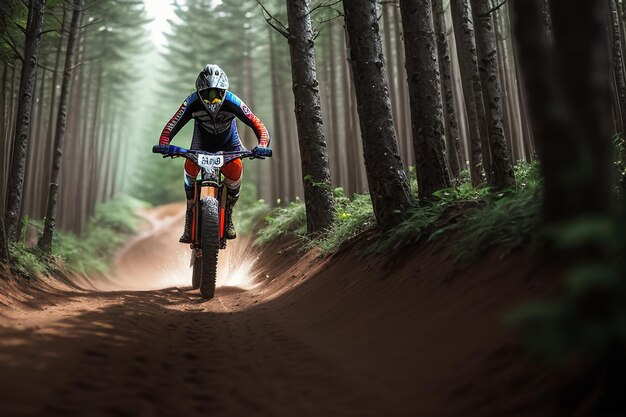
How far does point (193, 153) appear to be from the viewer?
8289 mm

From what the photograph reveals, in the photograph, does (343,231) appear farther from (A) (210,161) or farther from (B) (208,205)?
(A) (210,161)

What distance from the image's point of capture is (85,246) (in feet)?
79.7

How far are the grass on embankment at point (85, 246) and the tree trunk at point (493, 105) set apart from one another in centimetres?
869

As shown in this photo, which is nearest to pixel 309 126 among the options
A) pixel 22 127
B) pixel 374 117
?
pixel 374 117

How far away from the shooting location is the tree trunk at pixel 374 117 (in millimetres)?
7277

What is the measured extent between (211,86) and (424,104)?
3642 millimetres

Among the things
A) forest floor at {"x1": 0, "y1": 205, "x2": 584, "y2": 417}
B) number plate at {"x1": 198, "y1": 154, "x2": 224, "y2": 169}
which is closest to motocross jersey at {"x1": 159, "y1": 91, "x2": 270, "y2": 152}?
number plate at {"x1": 198, "y1": 154, "x2": 224, "y2": 169}

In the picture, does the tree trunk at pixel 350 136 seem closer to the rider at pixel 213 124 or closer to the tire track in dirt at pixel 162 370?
the rider at pixel 213 124

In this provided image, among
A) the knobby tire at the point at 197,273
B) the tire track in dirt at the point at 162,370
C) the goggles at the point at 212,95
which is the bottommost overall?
the tire track in dirt at the point at 162,370

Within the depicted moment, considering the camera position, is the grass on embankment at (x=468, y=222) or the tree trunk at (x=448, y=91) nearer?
the grass on embankment at (x=468, y=222)

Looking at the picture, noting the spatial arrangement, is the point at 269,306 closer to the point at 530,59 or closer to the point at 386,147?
the point at 386,147

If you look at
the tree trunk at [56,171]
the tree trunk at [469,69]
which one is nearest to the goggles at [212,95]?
the tree trunk at [469,69]

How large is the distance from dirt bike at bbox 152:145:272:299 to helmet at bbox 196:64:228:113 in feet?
3.22

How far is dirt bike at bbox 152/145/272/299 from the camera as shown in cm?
801
